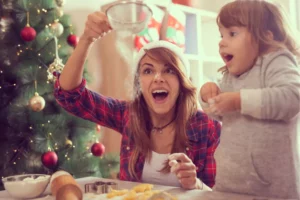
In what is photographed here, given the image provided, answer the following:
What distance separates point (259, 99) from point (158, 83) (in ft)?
0.70

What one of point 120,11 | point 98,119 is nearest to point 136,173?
point 98,119

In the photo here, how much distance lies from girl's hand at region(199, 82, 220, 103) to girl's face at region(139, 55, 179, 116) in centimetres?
15

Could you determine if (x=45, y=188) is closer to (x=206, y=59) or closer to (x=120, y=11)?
(x=120, y=11)

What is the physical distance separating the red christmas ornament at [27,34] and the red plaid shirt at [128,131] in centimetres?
20

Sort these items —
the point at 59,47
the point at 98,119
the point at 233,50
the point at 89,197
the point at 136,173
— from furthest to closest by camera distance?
1. the point at 59,47
2. the point at 98,119
3. the point at 136,173
4. the point at 89,197
5. the point at 233,50

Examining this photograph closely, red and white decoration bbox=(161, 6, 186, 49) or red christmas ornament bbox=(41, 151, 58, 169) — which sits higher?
red and white decoration bbox=(161, 6, 186, 49)

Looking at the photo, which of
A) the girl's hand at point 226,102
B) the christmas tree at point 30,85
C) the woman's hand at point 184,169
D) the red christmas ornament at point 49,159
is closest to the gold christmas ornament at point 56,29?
the christmas tree at point 30,85

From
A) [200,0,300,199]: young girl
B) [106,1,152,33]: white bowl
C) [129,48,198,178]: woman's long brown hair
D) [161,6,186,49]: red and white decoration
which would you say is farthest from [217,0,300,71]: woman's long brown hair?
[161,6,186,49]: red and white decoration

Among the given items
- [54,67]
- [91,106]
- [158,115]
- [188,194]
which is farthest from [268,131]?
[54,67]

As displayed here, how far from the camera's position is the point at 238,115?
13.4 inches

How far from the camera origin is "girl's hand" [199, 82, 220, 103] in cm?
35

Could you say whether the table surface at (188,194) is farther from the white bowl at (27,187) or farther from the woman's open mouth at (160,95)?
the woman's open mouth at (160,95)

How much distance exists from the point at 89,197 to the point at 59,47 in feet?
1.49

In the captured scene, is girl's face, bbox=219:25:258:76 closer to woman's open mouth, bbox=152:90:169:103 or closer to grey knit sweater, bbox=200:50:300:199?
grey knit sweater, bbox=200:50:300:199
